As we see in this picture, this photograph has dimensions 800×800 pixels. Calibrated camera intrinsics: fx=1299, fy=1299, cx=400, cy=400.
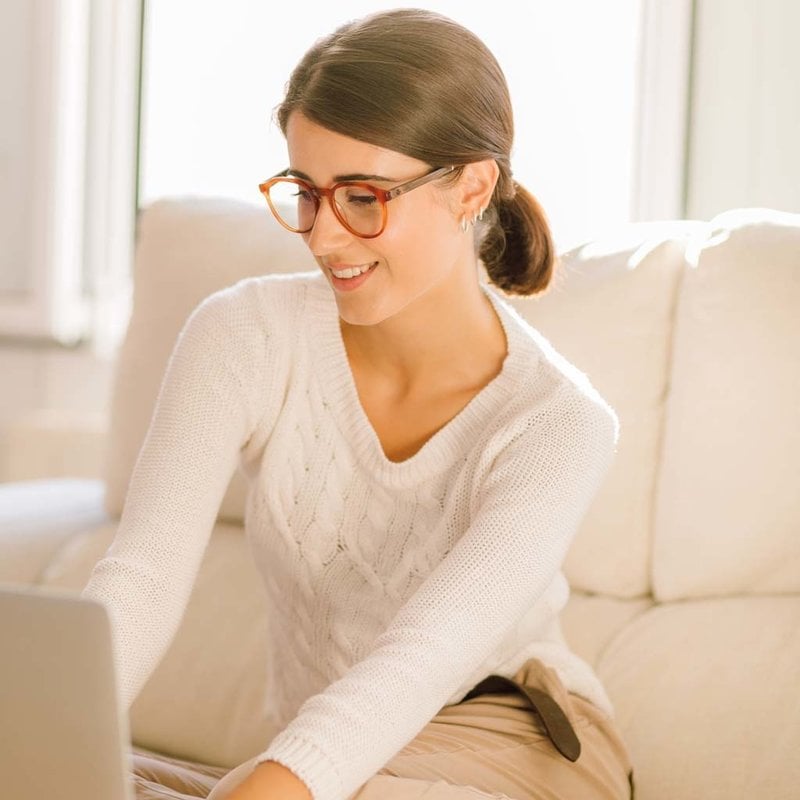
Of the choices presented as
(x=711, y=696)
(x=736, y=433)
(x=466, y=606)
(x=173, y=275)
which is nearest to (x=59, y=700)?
(x=466, y=606)

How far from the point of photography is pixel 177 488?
1.37 metres

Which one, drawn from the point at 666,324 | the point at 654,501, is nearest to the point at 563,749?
the point at 654,501

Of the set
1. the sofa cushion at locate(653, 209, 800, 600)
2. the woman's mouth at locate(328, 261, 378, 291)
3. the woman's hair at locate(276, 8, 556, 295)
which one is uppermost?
the woman's hair at locate(276, 8, 556, 295)

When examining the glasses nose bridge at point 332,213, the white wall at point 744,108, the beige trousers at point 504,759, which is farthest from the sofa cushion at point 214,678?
the white wall at point 744,108

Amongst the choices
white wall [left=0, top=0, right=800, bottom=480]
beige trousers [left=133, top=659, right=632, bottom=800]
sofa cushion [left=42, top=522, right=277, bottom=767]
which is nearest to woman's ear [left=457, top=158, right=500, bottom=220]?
beige trousers [left=133, top=659, right=632, bottom=800]

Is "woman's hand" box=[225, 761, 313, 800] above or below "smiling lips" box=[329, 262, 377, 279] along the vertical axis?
below

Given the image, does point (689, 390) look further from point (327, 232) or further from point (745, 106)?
point (745, 106)

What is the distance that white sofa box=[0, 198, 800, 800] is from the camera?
1.66 meters

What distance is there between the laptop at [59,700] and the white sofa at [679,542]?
102 cm

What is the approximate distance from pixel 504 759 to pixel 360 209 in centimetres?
60

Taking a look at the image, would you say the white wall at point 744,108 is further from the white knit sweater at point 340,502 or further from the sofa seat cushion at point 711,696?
the white knit sweater at point 340,502

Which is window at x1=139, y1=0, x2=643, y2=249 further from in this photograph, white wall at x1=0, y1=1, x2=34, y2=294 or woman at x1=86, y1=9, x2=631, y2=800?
woman at x1=86, y1=9, x2=631, y2=800

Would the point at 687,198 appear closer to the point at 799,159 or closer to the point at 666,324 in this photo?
the point at 799,159

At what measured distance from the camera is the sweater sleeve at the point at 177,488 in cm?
130
